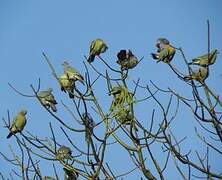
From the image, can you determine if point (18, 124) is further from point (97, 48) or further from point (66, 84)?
point (97, 48)

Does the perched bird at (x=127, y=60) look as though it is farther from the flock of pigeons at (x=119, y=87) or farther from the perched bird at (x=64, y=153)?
the perched bird at (x=64, y=153)

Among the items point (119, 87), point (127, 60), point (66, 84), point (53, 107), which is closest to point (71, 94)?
point (66, 84)

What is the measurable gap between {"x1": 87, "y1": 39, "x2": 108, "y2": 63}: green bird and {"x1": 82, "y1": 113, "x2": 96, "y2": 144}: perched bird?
47cm

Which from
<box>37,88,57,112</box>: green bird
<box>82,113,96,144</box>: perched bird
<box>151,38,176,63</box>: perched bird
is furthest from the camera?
<box>151,38,176,63</box>: perched bird

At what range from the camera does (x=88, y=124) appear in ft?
8.98

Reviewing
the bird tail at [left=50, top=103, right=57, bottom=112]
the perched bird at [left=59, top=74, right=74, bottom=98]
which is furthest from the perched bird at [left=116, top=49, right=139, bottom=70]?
the bird tail at [left=50, top=103, right=57, bottom=112]

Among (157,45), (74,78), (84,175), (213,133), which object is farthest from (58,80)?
(213,133)

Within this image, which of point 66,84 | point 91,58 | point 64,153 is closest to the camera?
point 66,84

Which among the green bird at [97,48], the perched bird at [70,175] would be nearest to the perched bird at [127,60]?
the green bird at [97,48]

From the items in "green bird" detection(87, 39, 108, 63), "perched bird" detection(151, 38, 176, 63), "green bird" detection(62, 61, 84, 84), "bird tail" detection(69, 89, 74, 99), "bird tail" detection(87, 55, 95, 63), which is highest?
"perched bird" detection(151, 38, 176, 63)

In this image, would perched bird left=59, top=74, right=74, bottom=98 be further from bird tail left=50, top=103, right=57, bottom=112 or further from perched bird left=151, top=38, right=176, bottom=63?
perched bird left=151, top=38, right=176, bottom=63

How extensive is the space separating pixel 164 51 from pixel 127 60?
0.31m

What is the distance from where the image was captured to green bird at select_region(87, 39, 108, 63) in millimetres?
2934

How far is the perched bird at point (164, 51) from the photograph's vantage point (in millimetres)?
3062
